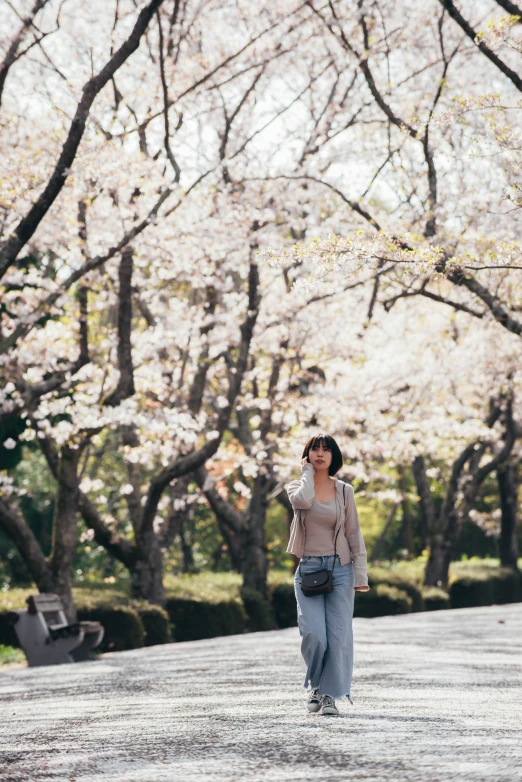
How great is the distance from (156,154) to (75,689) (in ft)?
31.4

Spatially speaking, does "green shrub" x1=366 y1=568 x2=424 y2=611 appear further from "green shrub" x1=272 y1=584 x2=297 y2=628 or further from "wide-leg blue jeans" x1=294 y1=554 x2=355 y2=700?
"wide-leg blue jeans" x1=294 y1=554 x2=355 y2=700

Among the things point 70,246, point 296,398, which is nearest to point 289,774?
point 70,246

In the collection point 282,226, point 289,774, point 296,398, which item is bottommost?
point 289,774

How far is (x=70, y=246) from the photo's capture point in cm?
1543

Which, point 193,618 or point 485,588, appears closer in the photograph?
point 193,618

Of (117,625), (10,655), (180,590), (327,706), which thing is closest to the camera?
(327,706)

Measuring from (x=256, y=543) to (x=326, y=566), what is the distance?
15.5 meters

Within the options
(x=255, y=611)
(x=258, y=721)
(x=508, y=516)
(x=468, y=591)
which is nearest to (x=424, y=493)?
(x=468, y=591)

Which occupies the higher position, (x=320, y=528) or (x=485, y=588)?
(x=485, y=588)

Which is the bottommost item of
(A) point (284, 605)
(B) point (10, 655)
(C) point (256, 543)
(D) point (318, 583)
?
(B) point (10, 655)

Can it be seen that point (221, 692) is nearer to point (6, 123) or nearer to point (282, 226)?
point (6, 123)

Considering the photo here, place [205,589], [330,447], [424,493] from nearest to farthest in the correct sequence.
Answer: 1. [330,447]
2. [205,589]
3. [424,493]

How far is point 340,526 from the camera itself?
7.38 meters

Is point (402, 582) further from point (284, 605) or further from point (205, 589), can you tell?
point (205, 589)
